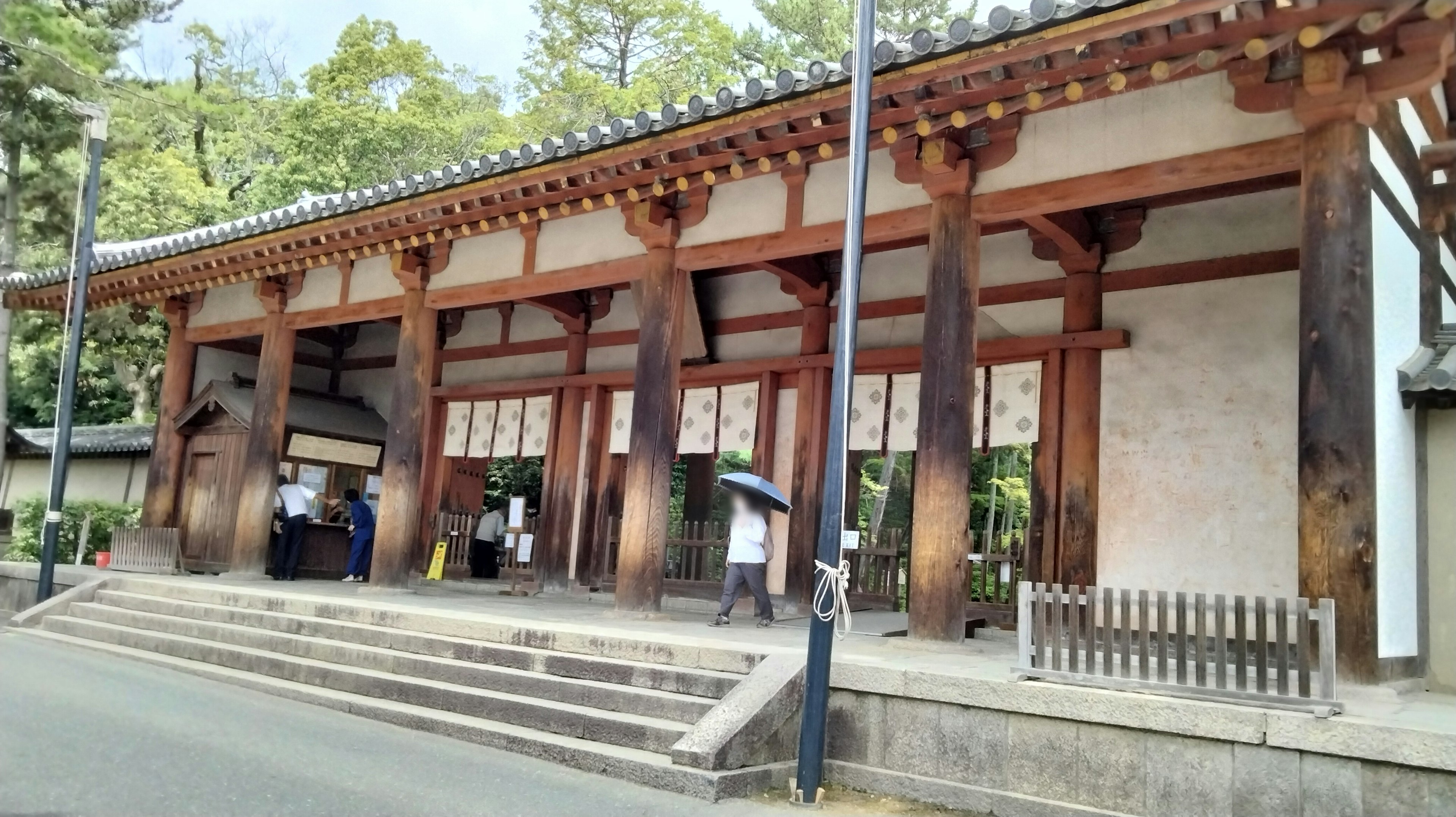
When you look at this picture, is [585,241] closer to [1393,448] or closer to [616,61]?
[1393,448]

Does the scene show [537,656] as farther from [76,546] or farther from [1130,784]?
[76,546]

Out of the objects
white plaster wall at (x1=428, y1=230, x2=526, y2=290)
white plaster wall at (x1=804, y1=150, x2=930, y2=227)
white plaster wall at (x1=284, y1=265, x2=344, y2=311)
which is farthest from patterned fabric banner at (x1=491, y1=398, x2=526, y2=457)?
white plaster wall at (x1=804, y1=150, x2=930, y2=227)

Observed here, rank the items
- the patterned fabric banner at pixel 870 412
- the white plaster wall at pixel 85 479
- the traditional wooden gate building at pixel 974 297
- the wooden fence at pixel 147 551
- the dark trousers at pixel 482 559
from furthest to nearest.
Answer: the white plaster wall at pixel 85 479 → the dark trousers at pixel 482 559 → the wooden fence at pixel 147 551 → the patterned fabric banner at pixel 870 412 → the traditional wooden gate building at pixel 974 297

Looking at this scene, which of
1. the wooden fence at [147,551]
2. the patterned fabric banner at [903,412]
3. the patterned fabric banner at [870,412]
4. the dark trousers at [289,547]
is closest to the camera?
the patterned fabric banner at [903,412]

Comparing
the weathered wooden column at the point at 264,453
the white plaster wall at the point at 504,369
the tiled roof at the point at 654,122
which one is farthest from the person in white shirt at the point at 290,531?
the tiled roof at the point at 654,122

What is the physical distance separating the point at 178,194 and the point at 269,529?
1652cm

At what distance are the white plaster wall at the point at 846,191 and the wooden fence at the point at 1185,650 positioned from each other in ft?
11.5

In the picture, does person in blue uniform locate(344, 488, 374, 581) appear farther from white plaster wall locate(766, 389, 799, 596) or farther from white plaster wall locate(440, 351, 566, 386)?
white plaster wall locate(766, 389, 799, 596)

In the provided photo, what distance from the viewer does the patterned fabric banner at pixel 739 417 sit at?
11.9m

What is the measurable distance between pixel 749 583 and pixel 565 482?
4681 millimetres

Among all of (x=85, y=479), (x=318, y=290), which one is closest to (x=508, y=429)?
(x=318, y=290)

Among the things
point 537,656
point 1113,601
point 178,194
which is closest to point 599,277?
point 537,656

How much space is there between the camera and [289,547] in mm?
13641

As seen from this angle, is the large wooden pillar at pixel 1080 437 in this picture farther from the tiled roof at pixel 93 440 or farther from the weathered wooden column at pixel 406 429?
the tiled roof at pixel 93 440
